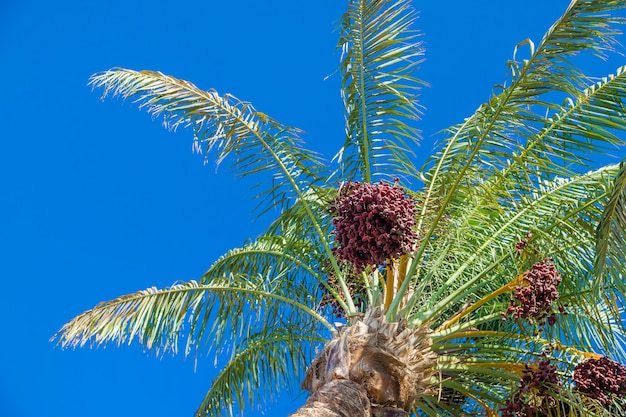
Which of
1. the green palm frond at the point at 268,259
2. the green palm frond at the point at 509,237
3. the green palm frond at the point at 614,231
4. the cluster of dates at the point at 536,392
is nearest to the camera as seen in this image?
the green palm frond at the point at 614,231

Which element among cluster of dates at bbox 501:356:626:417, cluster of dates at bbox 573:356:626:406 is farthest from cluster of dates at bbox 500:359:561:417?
cluster of dates at bbox 573:356:626:406

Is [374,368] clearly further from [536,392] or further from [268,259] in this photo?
[268,259]

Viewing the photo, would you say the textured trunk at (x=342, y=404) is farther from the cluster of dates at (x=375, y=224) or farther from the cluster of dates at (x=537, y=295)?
the cluster of dates at (x=537, y=295)

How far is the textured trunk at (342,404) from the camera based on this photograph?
556 centimetres

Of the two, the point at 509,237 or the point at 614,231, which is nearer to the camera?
the point at 614,231

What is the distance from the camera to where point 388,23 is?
7648mm

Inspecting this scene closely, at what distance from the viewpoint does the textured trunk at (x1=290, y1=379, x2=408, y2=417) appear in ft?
18.2

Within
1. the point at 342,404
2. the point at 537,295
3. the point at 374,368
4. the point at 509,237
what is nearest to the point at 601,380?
the point at 537,295

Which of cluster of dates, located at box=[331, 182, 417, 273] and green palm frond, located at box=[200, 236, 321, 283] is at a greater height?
green palm frond, located at box=[200, 236, 321, 283]

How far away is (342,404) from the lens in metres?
5.64

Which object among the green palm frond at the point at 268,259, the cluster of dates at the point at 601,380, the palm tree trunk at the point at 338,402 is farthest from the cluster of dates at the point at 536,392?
the green palm frond at the point at 268,259

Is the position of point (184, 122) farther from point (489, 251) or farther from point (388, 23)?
point (489, 251)

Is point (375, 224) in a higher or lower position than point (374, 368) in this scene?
higher

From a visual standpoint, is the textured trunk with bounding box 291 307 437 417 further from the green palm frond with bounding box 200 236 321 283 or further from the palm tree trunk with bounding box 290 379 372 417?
the green palm frond with bounding box 200 236 321 283
